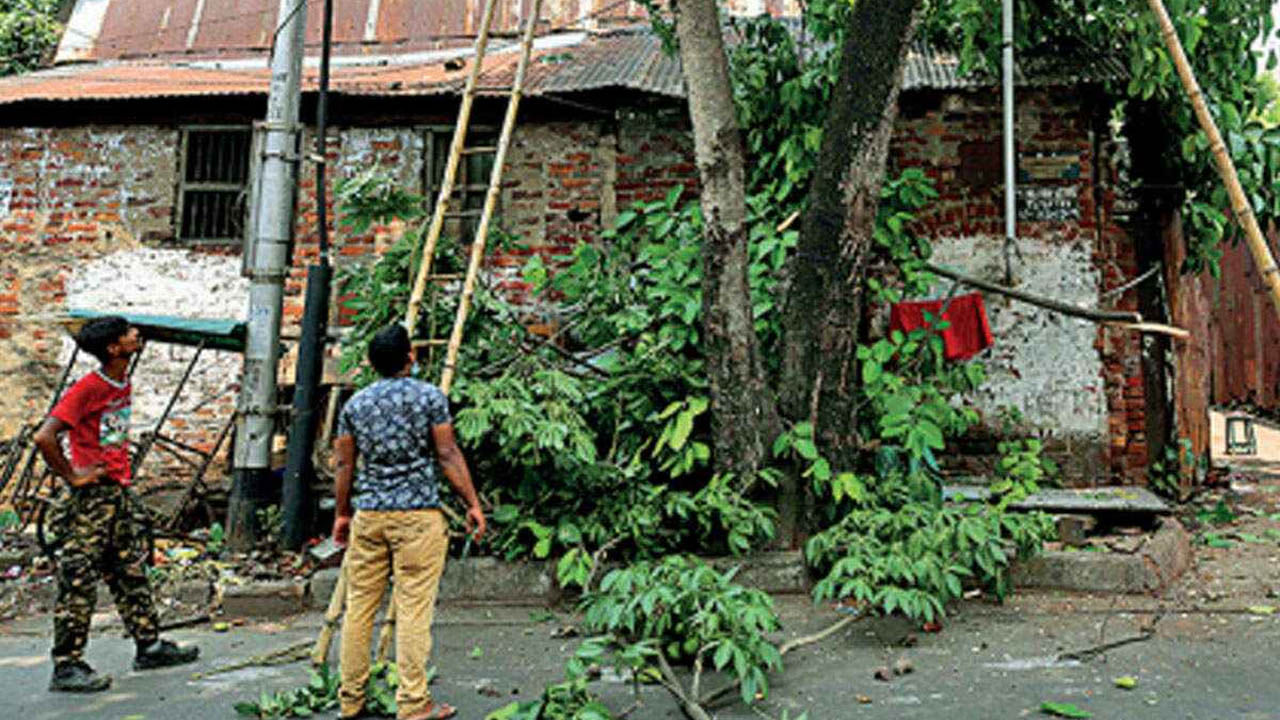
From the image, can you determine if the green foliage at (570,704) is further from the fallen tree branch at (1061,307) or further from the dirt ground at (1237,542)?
the fallen tree branch at (1061,307)

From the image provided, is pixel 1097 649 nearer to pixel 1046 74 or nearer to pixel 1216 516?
pixel 1216 516

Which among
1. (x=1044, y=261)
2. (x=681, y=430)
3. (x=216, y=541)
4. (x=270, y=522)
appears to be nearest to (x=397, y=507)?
(x=681, y=430)

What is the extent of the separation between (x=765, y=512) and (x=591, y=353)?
165cm

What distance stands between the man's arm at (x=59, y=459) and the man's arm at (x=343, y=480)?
120 cm

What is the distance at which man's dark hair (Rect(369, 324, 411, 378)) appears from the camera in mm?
3570

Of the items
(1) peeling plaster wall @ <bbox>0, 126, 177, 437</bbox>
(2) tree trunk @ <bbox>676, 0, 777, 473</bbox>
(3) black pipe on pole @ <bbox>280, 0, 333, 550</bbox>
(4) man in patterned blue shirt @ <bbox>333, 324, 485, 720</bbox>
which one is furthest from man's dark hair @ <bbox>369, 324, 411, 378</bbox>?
(1) peeling plaster wall @ <bbox>0, 126, 177, 437</bbox>

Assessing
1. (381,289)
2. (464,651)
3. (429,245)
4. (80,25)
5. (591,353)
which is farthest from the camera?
(80,25)

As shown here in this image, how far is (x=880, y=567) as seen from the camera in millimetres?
4500

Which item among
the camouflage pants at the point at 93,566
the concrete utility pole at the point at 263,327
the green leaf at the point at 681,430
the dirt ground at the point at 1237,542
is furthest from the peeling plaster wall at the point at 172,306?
the dirt ground at the point at 1237,542

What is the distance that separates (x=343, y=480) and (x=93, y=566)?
135 cm

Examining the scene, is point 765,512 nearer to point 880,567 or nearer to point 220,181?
point 880,567

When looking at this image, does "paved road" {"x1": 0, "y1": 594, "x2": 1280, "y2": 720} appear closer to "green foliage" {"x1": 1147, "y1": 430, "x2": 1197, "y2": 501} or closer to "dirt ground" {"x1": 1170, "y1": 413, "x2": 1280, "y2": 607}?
"dirt ground" {"x1": 1170, "y1": 413, "x2": 1280, "y2": 607}

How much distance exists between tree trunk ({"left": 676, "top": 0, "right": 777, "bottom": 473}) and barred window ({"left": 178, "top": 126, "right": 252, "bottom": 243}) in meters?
5.27

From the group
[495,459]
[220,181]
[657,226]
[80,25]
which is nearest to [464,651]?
[495,459]
